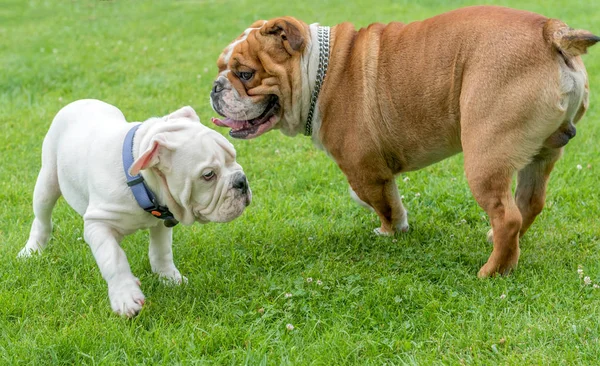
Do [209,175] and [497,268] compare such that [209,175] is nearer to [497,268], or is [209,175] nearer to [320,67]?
[320,67]

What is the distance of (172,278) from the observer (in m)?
4.42

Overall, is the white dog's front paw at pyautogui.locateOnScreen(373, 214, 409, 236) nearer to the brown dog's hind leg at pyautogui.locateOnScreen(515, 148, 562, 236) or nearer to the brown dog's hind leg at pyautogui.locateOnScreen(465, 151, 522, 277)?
the brown dog's hind leg at pyautogui.locateOnScreen(515, 148, 562, 236)

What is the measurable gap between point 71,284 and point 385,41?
101 inches

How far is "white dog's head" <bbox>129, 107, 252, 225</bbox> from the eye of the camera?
3699mm

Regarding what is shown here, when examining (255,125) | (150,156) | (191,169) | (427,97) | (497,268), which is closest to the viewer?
(150,156)

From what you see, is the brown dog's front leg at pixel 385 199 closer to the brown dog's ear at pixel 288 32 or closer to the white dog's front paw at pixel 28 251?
the brown dog's ear at pixel 288 32

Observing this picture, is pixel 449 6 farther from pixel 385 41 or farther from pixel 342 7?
pixel 385 41

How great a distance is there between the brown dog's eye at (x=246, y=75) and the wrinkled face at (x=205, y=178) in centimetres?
104

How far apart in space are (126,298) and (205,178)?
0.80 meters

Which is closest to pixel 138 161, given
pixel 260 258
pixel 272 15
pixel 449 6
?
pixel 260 258

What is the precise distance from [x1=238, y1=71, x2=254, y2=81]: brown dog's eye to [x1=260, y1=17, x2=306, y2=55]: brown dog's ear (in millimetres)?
280

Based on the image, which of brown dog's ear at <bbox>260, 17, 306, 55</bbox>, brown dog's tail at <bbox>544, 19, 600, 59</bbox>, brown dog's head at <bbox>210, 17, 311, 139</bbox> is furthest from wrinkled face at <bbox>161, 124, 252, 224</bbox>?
brown dog's tail at <bbox>544, 19, 600, 59</bbox>

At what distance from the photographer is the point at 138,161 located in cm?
355

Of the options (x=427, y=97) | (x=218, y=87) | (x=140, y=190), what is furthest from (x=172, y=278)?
(x=427, y=97)
